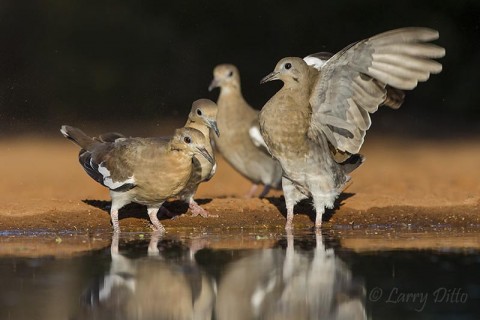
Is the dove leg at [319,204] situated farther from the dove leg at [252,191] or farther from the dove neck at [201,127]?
the dove leg at [252,191]

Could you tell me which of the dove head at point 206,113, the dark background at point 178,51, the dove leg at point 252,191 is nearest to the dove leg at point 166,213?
the dove head at point 206,113

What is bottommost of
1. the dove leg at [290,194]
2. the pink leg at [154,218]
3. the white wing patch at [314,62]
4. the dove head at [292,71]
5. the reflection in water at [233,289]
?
the reflection in water at [233,289]

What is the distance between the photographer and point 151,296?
592 centimetres

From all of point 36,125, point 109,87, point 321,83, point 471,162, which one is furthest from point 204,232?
point 109,87

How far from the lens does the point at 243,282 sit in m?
6.22

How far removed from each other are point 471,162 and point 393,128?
340 centimetres

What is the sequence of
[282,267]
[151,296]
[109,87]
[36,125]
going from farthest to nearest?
[109,87] < [36,125] < [282,267] < [151,296]

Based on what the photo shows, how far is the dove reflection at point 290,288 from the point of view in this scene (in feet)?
18.1

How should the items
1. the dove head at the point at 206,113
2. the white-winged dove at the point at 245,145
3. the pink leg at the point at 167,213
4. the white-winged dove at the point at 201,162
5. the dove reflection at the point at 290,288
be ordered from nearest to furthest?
the dove reflection at the point at 290,288
the white-winged dove at the point at 201,162
the pink leg at the point at 167,213
the dove head at the point at 206,113
the white-winged dove at the point at 245,145

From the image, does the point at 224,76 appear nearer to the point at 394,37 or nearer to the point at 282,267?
the point at 394,37

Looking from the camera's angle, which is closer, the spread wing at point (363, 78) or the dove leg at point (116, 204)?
the spread wing at point (363, 78)

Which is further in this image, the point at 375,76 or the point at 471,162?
the point at 471,162

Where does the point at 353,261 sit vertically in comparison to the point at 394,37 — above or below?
below

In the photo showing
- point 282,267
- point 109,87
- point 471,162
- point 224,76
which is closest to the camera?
point 282,267
